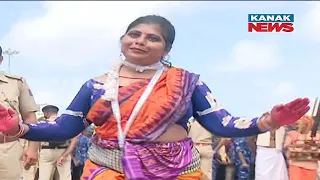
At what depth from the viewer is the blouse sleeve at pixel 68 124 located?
3982 mm

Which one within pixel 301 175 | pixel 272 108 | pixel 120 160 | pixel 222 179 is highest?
pixel 272 108

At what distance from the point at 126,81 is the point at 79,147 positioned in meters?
9.58

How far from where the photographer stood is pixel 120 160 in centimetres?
376

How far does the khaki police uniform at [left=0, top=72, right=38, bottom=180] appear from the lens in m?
5.88

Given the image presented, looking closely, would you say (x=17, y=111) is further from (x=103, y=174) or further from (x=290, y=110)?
(x=290, y=110)

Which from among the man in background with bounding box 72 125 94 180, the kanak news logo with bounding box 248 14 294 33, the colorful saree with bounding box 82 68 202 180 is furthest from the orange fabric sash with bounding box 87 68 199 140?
the man in background with bounding box 72 125 94 180

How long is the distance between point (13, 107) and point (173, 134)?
2512 millimetres

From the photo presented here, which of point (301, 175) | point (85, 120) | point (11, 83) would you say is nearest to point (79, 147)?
point (301, 175)

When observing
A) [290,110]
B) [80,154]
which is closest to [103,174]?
[290,110]

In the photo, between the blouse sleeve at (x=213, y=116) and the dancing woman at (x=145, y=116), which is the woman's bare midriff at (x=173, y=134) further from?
the blouse sleeve at (x=213, y=116)

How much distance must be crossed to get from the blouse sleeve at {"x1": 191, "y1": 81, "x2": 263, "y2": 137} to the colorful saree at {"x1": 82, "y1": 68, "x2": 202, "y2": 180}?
0.11m

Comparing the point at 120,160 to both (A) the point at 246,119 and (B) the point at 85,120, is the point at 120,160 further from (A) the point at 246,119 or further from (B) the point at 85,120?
(A) the point at 246,119

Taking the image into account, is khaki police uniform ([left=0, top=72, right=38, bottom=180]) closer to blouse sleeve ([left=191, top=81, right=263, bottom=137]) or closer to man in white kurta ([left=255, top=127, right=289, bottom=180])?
blouse sleeve ([left=191, top=81, right=263, bottom=137])

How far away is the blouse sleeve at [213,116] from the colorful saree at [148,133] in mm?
108
